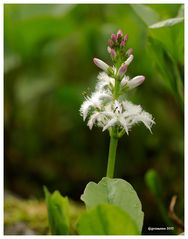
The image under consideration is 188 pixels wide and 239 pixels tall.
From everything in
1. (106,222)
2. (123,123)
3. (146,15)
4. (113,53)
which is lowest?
(106,222)

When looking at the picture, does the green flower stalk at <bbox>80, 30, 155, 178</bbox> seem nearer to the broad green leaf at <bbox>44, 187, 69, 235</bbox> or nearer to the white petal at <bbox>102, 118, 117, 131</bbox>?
the white petal at <bbox>102, 118, 117, 131</bbox>

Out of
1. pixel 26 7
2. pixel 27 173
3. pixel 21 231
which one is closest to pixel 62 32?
pixel 26 7

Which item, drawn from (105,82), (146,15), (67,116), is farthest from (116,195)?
(67,116)

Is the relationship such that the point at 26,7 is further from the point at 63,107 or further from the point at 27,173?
the point at 27,173

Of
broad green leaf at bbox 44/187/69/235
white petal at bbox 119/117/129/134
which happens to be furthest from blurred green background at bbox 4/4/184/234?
white petal at bbox 119/117/129/134

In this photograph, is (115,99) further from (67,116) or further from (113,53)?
(67,116)
